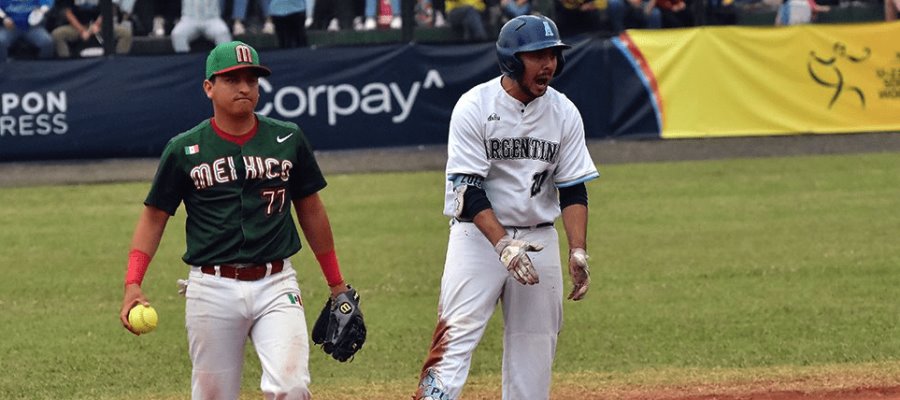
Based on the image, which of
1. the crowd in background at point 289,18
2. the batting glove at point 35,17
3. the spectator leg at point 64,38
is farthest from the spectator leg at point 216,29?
the batting glove at point 35,17

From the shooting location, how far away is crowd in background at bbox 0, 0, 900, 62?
63.4 feet

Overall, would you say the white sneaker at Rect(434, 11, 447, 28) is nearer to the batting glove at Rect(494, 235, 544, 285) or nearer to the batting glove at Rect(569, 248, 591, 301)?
the batting glove at Rect(569, 248, 591, 301)

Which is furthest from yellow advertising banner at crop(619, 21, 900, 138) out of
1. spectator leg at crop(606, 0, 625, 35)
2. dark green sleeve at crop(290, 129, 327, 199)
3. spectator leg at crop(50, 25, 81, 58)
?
dark green sleeve at crop(290, 129, 327, 199)

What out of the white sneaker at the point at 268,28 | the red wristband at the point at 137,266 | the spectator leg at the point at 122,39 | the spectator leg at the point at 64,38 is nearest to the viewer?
the red wristband at the point at 137,266

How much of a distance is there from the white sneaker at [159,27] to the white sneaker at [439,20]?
3582 millimetres

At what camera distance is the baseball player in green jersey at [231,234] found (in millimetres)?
6160

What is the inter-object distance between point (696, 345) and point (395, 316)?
2.32 meters

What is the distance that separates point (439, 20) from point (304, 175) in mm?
14158

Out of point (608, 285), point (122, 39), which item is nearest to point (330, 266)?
point (608, 285)

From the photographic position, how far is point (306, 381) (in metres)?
6.11

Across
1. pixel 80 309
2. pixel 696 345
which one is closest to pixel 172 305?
pixel 80 309

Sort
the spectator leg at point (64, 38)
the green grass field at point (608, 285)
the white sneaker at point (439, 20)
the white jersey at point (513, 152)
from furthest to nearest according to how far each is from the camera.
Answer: the white sneaker at point (439, 20), the spectator leg at point (64, 38), the green grass field at point (608, 285), the white jersey at point (513, 152)

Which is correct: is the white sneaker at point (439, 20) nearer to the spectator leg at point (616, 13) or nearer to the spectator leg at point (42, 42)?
the spectator leg at point (616, 13)

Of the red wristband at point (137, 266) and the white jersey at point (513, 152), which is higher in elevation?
the white jersey at point (513, 152)
